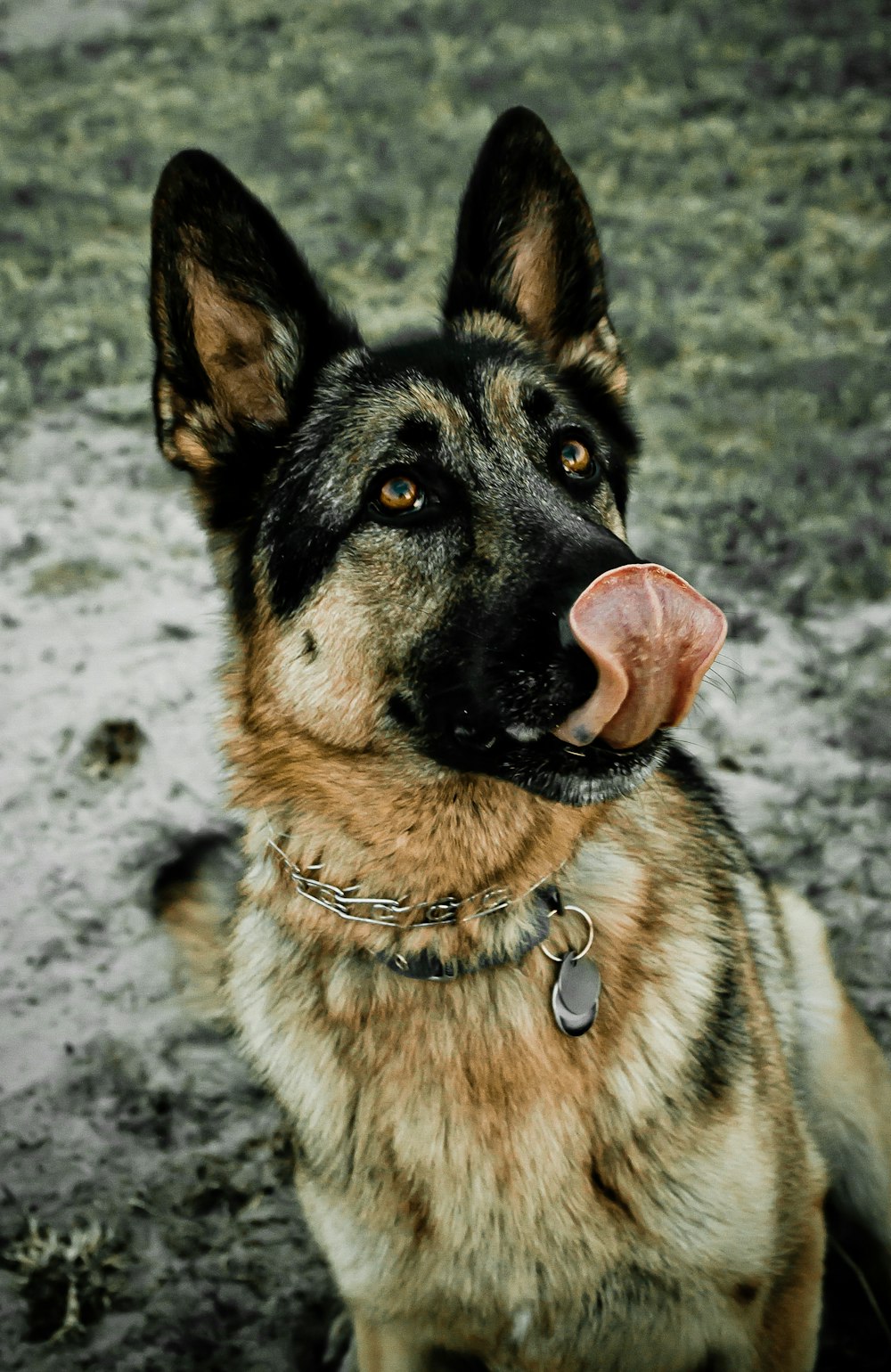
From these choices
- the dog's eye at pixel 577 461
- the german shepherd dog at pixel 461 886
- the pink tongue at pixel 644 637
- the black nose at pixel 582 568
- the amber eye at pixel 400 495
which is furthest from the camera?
the dog's eye at pixel 577 461

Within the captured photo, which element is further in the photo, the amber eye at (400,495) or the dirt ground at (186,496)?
the dirt ground at (186,496)

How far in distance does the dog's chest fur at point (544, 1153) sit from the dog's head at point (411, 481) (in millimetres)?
529

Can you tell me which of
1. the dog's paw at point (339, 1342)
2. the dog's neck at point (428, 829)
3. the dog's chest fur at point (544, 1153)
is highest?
the dog's neck at point (428, 829)

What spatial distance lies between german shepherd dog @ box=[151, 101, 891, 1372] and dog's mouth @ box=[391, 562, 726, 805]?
0.03 feet

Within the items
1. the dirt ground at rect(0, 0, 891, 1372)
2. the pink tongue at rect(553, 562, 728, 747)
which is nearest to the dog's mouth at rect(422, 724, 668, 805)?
the pink tongue at rect(553, 562, 728, 747)

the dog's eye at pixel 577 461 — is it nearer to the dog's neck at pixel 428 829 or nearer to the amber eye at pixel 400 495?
the amber eye at pixel 400 495

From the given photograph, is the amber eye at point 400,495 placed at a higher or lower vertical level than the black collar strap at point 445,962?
higher

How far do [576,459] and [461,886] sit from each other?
3.37 feet

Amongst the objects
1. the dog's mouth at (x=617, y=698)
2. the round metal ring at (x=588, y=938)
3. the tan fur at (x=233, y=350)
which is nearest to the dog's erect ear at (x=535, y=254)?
the tan fur at (x=233, y=350)

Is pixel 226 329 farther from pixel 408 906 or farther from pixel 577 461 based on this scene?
pixel 408 906

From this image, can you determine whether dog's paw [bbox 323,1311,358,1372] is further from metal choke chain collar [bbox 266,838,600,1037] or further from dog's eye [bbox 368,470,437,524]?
dog's eye [bbox 368,470,437,524]

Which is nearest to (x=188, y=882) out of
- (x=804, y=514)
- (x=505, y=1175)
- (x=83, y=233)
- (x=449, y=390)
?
(x=505, y=1175)

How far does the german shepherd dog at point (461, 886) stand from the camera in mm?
2172

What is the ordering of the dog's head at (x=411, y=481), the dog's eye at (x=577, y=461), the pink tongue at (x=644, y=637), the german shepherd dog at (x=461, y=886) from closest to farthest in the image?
1. the pink tongue at (x=644, y=637)
2. the dog's head at (x=411, y=481)
3. the german shepherd dog at (x=461, y=886)
4. the dog's eye at (x=577, y=461)
